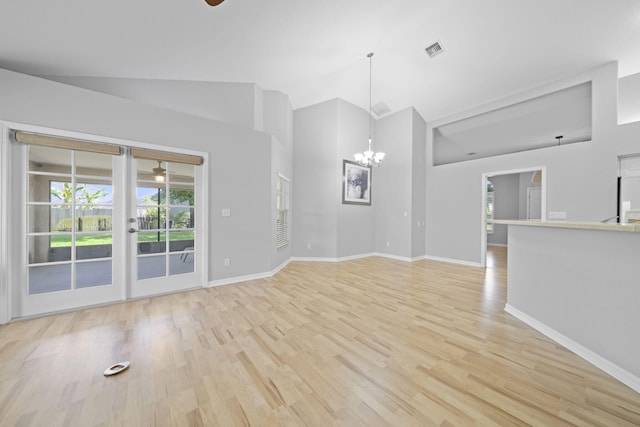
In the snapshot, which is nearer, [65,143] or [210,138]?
[65,143]

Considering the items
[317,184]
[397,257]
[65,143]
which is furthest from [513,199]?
[65,143]

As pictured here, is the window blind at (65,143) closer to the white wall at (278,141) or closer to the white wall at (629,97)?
the white wall at (278,141)

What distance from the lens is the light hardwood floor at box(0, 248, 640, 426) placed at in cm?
125

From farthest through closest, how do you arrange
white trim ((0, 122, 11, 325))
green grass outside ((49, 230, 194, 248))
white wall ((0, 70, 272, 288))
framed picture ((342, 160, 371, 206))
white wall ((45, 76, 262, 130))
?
framed picture ((342, 160, 371, 206)) → white wall ((45, 76, 262, 130)) → green grass outside ((49, 230, 194, 248)) → white wall ((0, 70, 272, 288)) → white trim ((0, 122, 11, 325))

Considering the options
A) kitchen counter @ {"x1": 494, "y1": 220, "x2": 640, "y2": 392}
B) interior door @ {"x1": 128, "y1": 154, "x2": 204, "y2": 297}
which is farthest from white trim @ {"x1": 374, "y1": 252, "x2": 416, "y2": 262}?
interior door @ {"x1": 128, "y1": 154, "x2": 204, "y2": 297}

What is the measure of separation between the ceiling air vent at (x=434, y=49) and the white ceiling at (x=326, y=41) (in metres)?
0.10

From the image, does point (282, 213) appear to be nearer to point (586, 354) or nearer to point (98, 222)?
point (98, 222)

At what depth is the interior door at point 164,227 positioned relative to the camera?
293cm

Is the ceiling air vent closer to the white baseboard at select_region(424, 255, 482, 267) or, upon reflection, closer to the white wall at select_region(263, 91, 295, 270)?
the white wall at select_region(263, 91, 295, 270)

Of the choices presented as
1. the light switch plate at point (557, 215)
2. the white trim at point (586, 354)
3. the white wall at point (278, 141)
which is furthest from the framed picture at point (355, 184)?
the white trim at point (586, 354)

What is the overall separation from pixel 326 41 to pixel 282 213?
3147 millimetres

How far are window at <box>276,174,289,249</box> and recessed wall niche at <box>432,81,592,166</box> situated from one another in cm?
434

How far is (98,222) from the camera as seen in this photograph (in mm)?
2738

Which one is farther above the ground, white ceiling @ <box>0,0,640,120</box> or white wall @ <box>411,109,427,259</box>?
white ceiling @ <box>0,0,640,120</box>
